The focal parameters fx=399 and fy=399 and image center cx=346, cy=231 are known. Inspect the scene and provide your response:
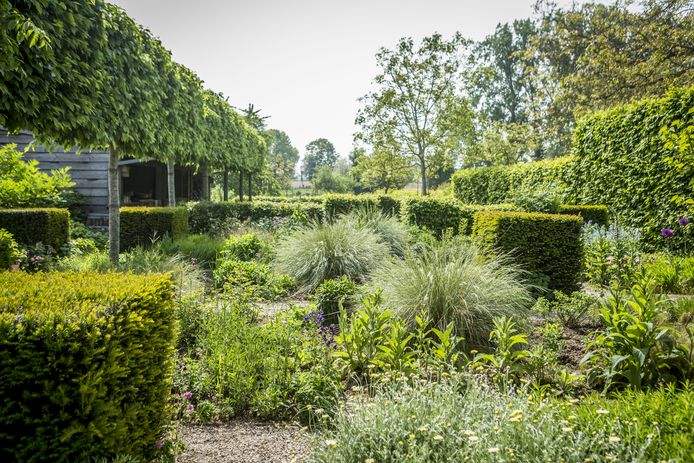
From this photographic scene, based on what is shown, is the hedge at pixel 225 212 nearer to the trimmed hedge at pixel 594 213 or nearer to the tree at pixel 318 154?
the trimmed hedge at pixel 594 213

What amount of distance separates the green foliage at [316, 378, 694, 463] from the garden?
0.02 m

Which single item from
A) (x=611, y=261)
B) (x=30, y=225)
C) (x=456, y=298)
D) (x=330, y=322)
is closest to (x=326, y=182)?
(x=30, y=225)

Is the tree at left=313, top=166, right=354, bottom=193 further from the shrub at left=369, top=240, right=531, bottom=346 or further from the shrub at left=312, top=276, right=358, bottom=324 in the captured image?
the shrub at left=369, top=240, right=531, bottom=346

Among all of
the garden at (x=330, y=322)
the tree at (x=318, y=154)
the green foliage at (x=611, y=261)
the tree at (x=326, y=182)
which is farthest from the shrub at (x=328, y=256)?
the tree at (x=318, y=154)

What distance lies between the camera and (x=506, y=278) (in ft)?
14.1

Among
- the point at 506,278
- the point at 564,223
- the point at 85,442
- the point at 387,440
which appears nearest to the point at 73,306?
the point at 85,442

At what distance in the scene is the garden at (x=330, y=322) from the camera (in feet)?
5.57

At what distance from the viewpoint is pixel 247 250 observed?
294 inches

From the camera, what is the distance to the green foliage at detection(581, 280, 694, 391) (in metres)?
2.63

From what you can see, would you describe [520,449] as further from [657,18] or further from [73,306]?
[657,18]

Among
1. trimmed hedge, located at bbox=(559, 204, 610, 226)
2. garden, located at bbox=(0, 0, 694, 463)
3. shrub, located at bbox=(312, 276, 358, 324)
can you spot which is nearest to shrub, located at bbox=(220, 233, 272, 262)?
garden, located at bbox=(0, 0, 694, 463)

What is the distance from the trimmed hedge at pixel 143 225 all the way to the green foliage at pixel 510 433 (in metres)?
7.91

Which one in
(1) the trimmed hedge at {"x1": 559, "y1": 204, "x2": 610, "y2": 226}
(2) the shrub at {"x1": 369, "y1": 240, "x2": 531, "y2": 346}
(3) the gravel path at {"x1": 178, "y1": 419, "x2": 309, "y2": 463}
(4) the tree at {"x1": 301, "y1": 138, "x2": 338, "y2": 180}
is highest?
(4) the tree at {"x1": 301, "y1": 138, "x2": 338, "y2": 180}

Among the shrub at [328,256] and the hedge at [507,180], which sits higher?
the hedge at [507,180]
